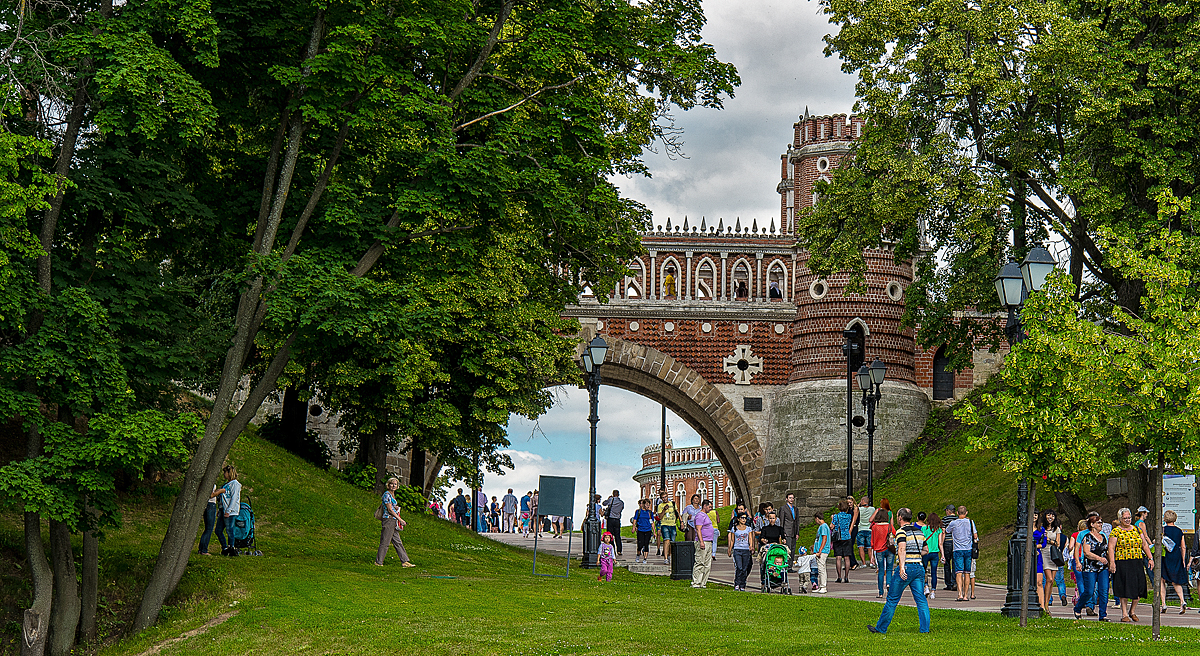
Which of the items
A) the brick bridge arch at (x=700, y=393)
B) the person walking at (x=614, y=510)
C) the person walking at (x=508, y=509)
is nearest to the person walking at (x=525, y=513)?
the person walking at (x=508, y=509)

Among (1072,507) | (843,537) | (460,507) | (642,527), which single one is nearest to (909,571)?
(843,537)

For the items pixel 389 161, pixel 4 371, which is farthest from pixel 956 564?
pixel 4 371

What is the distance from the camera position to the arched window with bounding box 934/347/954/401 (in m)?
38.3

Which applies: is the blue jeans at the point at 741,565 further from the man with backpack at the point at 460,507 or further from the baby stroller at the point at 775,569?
the man with backpack at the point at 460,507

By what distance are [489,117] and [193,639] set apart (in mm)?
8032

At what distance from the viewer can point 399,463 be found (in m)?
37.5

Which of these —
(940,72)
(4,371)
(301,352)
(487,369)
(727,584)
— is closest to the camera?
(4,371)

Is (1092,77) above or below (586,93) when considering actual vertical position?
above

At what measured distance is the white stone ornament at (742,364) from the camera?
124ft

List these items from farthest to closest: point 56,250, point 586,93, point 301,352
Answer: point 586,93
point 301,352
point 56,250

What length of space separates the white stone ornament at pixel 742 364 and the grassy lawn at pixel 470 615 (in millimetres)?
17038

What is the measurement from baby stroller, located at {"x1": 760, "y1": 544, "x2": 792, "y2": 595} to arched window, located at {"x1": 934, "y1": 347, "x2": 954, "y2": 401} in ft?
67.5

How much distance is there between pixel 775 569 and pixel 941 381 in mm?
21262

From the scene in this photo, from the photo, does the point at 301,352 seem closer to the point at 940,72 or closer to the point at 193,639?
the point at 193,639
